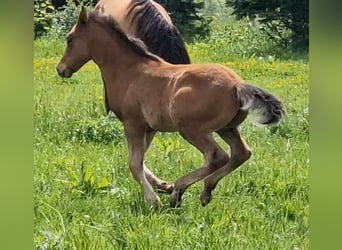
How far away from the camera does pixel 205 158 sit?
198 centimetres

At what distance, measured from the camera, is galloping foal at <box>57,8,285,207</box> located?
1.95 meters

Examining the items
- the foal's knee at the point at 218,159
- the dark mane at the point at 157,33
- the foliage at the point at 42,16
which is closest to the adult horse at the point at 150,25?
the dark mane at the point at 157,33

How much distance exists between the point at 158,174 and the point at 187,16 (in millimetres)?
388

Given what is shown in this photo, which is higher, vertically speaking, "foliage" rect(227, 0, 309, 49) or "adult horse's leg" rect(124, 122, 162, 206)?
"foliage" rect(227, 0, 309, 49)

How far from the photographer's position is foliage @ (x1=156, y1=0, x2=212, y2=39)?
6.55 feet

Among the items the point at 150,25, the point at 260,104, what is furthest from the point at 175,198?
the point at 150,25

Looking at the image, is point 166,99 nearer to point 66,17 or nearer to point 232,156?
point 232,156

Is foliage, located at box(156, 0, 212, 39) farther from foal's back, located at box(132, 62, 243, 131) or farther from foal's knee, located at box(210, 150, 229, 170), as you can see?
foal's knee, located at box(210, 150, 229, 170)

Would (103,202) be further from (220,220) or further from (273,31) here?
(273,31)

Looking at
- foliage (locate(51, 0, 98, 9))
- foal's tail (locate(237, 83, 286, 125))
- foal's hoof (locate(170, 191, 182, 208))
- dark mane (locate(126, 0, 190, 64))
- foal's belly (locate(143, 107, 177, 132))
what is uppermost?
foliage (locate(51, 0, 98, 9))

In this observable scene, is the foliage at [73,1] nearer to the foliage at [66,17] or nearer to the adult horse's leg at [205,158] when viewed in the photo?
the foliage at [66,17]

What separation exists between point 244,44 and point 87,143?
451mm

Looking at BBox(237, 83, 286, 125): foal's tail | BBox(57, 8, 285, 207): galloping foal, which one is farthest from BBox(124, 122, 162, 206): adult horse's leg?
BBox(237, 83, 286, 125): foal's tail
